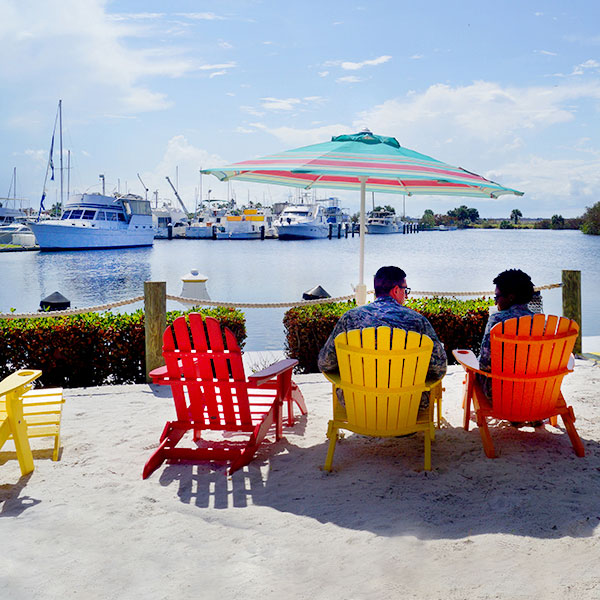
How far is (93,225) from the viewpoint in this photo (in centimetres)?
5297

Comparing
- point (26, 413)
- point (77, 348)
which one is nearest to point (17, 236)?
point (77, 348)

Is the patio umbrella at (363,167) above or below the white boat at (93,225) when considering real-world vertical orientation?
below

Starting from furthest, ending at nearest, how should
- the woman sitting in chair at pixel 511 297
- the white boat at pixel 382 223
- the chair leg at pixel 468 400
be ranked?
the white boat at pixel 382 223
the chair leg at pixel 468 400
the woman sitting in chair at pixel 511 297

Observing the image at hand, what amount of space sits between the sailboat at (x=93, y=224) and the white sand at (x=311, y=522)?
51.2 metres

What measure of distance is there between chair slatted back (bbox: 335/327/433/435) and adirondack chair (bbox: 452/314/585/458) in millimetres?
537

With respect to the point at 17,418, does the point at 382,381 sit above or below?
above

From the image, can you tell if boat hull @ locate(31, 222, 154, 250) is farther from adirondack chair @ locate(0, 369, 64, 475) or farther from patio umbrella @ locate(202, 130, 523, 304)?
adirondack chair @ locate(0, 369, 64, 475)

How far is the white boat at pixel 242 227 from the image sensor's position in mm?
85312

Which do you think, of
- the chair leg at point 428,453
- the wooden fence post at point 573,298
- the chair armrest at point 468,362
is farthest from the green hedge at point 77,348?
the wooden fence post at point 573,298

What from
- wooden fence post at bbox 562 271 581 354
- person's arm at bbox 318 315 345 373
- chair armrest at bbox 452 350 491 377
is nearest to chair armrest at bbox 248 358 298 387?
person's arm at bbox 318 315 345 373

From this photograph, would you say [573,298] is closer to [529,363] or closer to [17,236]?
[529,363]

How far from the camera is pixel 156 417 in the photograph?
4.77m

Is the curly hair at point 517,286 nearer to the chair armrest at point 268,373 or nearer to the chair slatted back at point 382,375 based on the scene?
the chair slatted back at point 382,375

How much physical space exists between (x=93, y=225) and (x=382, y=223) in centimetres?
7038
